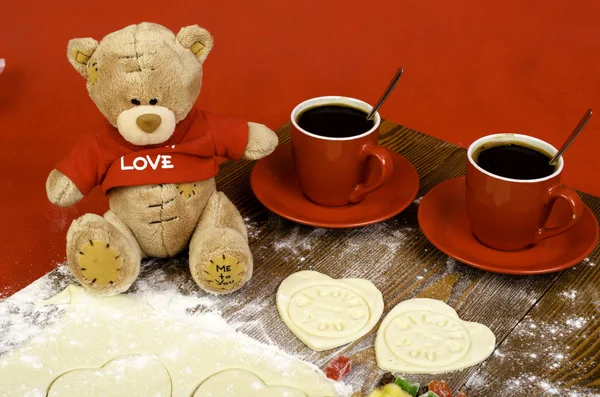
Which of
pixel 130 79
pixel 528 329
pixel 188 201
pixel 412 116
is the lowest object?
pixel 412 116

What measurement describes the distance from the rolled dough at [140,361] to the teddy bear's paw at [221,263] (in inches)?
2.5

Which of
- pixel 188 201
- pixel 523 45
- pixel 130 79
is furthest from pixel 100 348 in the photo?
pixel 523 45

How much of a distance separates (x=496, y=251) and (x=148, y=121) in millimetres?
546

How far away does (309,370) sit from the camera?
933mm

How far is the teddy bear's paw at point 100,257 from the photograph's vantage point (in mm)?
958

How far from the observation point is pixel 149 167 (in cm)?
100

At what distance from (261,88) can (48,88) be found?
0.55 metres

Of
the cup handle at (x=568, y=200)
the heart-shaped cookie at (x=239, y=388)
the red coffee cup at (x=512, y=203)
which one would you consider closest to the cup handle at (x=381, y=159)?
the red coffee cup at (x=512, y=203)

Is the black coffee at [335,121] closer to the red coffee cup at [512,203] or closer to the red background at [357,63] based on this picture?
the red coffee cup at [512,203]

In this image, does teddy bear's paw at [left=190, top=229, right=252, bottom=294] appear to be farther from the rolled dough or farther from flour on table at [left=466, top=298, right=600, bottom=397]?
flour on table at [left=466, top=298, right=600, bottom=397]

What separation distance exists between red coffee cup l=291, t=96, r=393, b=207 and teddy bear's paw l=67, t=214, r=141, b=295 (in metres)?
0.32

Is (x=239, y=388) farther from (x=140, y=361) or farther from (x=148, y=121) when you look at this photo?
(x=148, y=121)

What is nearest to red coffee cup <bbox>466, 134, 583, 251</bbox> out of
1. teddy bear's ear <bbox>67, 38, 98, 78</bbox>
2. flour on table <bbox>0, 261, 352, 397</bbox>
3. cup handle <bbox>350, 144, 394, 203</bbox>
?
cup handle <bbox>350, 144, 394, 203</bbox>

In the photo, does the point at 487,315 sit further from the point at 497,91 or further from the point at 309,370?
the point at 497,91
